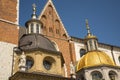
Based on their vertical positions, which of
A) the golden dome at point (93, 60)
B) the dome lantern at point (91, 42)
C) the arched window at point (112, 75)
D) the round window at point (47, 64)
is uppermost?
the dome lantern at point (91, 42)

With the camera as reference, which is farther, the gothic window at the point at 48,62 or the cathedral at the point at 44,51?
the gothic window at the point at 48,62

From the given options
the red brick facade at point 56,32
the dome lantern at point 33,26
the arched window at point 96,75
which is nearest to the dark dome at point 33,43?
the dome lantern at point 33,26

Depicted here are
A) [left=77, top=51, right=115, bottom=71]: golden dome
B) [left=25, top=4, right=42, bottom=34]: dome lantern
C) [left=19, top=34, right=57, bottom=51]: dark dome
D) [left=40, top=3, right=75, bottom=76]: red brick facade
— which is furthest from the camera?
[left=40, top=3, right=75, bottom=76]: red brick facade

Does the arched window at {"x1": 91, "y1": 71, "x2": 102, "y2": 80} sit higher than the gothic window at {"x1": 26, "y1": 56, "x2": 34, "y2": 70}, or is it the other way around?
the gothic window at {"x1": 26, "y1": 56, "x2": 34, "y2": 70}

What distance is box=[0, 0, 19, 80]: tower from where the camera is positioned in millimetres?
17547

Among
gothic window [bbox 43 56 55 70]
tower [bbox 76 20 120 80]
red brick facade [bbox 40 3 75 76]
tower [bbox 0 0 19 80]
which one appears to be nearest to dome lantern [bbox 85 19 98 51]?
red brick facade [bbox 40 3 75 76]

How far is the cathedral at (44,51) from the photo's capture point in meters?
17.6

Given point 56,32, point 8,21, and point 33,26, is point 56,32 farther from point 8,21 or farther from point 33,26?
point 8,21

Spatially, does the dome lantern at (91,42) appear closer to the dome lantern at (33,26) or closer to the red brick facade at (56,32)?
the red brick facade at (56,32)

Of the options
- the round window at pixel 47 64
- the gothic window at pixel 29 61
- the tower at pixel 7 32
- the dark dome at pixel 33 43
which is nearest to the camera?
the tower at pixel 7 32

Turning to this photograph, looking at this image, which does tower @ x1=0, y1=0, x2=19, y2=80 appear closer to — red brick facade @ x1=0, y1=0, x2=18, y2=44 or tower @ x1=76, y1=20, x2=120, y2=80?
red brick facade @ x1=0, y1=0, x2=18, y2=44

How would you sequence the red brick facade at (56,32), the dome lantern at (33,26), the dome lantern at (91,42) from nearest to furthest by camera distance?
the dome lantern at (33,26), the red brick facade at (56,32), the dome lantern at (91,42)

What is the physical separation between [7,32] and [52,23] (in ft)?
28.2

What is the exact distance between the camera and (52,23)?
2678cm
